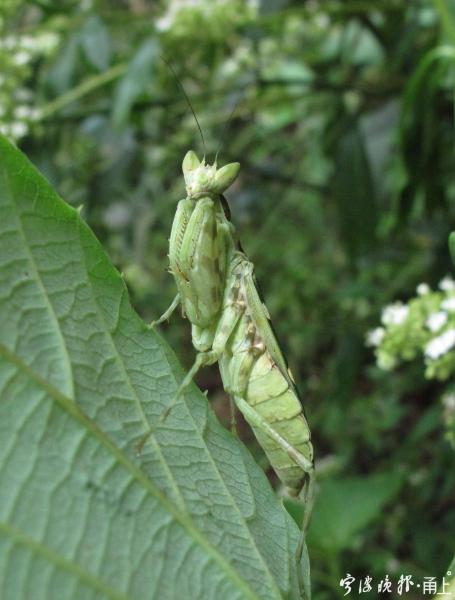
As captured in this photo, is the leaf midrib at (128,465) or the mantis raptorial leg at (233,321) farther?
the mantis raptorial leg at (233,321)

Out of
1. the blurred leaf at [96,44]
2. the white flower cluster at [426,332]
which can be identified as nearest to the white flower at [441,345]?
the white flower cluster at [426,332]

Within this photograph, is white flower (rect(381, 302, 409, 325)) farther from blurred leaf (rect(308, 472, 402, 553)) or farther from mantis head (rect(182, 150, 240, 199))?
blurred leaf (rect(308, 472, 402, 553))

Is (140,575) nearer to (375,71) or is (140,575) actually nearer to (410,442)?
(410,442)

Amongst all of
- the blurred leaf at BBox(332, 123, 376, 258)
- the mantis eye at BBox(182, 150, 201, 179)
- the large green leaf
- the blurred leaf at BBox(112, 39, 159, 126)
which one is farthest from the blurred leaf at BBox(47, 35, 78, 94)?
the large green leaf

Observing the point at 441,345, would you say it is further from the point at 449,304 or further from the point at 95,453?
the point at 95,453

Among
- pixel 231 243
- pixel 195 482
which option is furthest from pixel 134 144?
pixel 195 482

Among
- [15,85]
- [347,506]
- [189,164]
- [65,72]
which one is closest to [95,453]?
[189,164]

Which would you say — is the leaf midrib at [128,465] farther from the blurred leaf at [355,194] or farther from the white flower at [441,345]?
the blurred leaf at [355,194]
